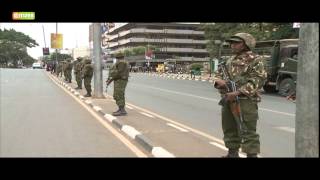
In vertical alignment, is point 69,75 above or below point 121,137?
above

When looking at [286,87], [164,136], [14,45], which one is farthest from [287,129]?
[14,45]

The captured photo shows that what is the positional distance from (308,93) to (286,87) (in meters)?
18.5

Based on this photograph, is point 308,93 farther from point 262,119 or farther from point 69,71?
point 69,71

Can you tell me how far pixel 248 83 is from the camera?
6738mm

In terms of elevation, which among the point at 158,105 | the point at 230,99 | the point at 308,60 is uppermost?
the point at 308,60

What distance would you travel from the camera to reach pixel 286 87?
23.1 meters

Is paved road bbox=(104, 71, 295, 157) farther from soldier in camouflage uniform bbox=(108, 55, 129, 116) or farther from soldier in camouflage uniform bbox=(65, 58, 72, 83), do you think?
soldier in camouflage uniform bbox=(65, 58, 72, 83)

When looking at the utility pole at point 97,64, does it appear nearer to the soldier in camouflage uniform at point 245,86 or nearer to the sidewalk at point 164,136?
the sidewalk at point 164,136

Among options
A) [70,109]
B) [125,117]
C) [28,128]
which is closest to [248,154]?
[28,128]

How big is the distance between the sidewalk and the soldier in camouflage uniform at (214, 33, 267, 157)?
5.25 ft

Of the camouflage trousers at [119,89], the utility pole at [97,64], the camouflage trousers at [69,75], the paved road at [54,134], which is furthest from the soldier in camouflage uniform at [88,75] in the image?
the camouflage trousers at [69,75]

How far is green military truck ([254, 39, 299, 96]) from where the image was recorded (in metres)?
22.8

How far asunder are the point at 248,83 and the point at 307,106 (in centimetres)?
172
